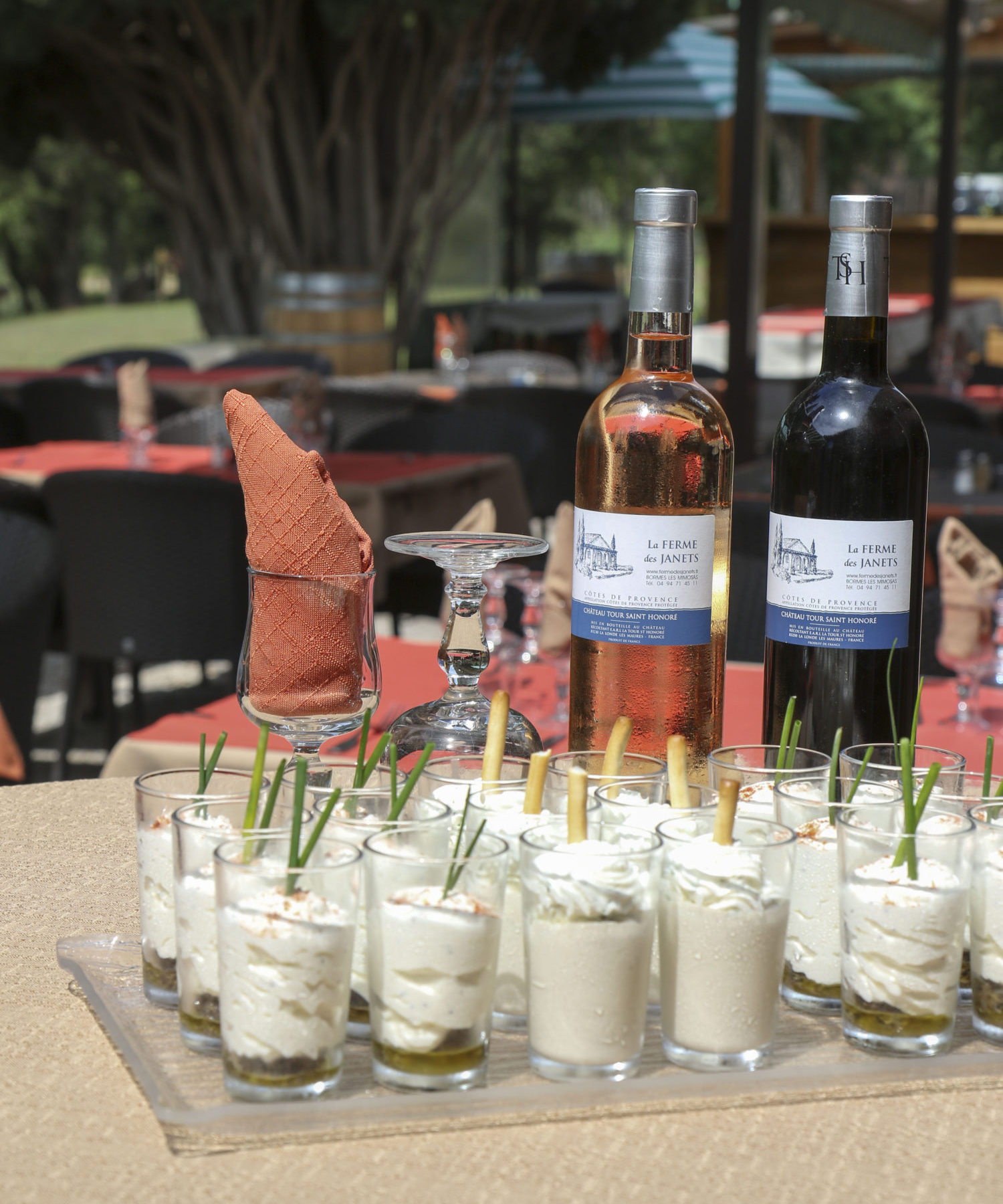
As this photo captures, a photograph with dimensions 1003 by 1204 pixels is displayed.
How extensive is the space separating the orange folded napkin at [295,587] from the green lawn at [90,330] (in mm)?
15357

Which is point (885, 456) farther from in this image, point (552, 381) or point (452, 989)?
point (552, 381)

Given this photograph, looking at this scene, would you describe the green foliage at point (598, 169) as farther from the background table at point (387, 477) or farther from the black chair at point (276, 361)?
the background table at point (387, 477)

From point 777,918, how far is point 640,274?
0.43m

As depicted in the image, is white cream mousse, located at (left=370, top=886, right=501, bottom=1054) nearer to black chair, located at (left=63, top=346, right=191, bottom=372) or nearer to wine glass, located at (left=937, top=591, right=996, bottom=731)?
wine glass, located at (left=937, top=591, right=996, bottom=731)

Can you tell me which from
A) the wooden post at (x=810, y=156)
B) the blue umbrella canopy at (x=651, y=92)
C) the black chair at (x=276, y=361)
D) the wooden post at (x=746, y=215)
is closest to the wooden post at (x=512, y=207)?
the blue umbrella canopy at (x=651, y=92)

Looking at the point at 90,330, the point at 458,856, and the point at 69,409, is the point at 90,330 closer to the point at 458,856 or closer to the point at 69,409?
the point at 69,409

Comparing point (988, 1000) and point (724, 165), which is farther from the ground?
point (724, 165)

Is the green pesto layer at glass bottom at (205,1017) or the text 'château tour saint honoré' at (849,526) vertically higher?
the text 'château tour saint honoré' at (849,526)

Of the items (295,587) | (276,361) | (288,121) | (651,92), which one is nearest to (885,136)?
(651,92)

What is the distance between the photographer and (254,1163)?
2.33ft

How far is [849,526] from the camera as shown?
101 centimetres

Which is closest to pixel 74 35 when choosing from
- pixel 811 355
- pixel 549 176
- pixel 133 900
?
pixel 811 355

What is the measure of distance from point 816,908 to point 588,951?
0.56 feet

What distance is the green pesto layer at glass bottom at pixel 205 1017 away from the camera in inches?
31.9
